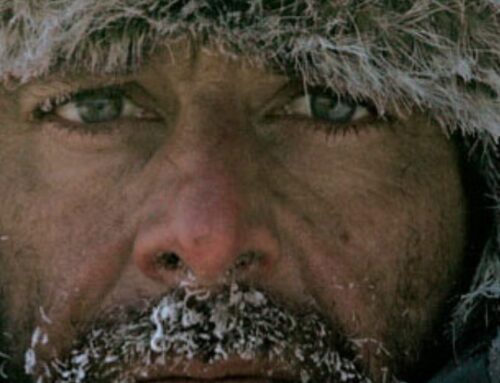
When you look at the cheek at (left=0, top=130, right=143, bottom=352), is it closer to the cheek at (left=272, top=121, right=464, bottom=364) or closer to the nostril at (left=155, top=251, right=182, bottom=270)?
the nostril at (left=155, top=251, right=182, bottom=270)

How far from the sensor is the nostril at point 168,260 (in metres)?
2.48

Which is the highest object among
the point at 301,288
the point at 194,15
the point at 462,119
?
the point at 194,15

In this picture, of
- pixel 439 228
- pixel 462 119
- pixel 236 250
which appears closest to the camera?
pixel 236 250

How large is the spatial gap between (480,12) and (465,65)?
0.09 m

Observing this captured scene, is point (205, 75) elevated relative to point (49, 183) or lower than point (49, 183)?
elevated

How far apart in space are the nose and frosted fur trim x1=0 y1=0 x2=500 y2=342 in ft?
0.75

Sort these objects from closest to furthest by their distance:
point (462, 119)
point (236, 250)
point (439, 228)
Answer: point (236, 250) → point (462, 119) → point (439, 228)

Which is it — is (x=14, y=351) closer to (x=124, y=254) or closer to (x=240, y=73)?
(x=124, y=254)

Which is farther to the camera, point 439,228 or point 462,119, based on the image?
point 439,228

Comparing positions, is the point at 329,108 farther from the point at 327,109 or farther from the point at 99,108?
the point at 99,108

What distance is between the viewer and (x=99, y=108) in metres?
2.73

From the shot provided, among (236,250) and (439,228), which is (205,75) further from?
(439,228)

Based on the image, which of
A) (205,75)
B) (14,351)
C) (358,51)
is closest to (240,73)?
(205,75)

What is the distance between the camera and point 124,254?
2582 mm
